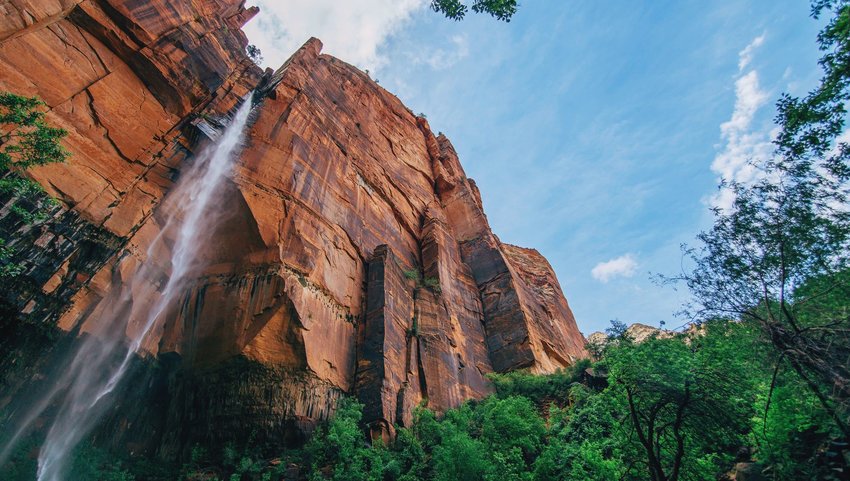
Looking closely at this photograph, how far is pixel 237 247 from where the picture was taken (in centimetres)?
1861

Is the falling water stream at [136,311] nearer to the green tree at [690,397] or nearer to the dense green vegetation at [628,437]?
the dense green vegetation at [628,437]

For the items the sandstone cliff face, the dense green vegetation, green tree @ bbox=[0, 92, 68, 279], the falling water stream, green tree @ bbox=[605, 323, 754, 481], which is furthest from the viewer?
the sandstone cliff face

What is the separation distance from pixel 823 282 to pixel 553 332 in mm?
27659

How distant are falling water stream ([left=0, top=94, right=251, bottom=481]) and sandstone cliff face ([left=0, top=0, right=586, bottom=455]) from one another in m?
0.31

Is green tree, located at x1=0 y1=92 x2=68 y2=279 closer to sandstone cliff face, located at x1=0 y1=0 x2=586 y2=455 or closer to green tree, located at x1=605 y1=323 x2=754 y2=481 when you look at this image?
sandstone cliff face, located at x1=0 y1=0 x2=586 y2=455

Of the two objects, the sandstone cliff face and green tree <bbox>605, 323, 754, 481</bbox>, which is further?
the sandstone cliff face

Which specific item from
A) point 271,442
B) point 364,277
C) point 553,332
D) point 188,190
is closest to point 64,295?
point 188,190

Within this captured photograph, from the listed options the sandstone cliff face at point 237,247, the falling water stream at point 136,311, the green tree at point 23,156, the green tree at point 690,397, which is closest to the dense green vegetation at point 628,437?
the green tree at point 690,397

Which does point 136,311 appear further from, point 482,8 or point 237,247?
point 482,8

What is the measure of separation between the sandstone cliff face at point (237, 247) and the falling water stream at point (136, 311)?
313 mm

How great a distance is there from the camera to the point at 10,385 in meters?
13.5

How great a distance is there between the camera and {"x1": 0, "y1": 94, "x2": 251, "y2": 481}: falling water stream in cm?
1441

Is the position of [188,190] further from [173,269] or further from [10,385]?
[10,385]

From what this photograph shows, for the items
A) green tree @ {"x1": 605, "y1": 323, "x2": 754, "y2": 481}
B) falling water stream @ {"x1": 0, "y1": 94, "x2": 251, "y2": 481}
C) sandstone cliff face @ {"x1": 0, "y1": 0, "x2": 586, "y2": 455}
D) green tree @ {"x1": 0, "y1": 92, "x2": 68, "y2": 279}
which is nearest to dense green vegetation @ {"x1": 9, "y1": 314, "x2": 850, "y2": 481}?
green tree @ {"x1": 605, "y1": 323, "x2": 754, "y2": 481}
